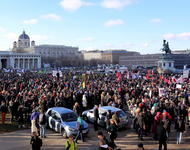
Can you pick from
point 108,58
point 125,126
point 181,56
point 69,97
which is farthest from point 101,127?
point 108,58

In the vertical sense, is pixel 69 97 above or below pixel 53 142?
above

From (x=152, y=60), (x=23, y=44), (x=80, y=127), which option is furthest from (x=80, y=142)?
(x=23, y=44)

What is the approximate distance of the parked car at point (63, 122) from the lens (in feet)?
43.3

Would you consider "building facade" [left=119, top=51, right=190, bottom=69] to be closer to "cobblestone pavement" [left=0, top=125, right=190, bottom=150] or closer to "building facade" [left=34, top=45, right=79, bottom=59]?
"building facade" [left=34, top=45, right=79, bottom=59]

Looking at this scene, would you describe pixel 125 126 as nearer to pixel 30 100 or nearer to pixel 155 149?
pixel 155 149

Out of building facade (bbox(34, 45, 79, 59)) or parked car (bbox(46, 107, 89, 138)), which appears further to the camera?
building facade (bbox(34, 45, 79, 59))

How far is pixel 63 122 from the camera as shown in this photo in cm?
1366

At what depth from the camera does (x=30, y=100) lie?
17.3m

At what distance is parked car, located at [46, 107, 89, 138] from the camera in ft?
43.3

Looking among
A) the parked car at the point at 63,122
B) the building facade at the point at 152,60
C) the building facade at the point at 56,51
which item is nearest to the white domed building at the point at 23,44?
the building facade at the point at 56,51

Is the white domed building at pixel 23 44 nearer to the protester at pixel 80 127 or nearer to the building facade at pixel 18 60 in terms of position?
the building facade at pixel 18 60

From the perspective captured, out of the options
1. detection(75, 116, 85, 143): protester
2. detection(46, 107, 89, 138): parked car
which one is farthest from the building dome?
detection(75, 116, 85, 143): protester

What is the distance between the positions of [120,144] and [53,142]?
3059mm

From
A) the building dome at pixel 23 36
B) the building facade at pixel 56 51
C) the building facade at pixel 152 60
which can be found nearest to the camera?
the building facade at pixel 152 60
